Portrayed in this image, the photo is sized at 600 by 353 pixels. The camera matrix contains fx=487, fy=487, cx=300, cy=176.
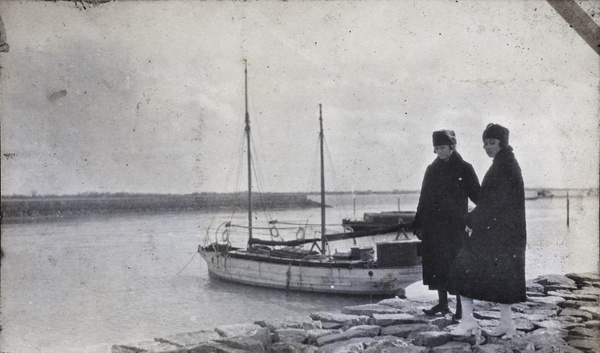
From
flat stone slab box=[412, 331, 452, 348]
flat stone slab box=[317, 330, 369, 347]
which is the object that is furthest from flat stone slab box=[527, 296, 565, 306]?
flat stone slab box=[317, 330, 369, 347]

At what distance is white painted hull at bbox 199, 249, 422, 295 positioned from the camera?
1758 centimetres

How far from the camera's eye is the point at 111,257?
31.4m

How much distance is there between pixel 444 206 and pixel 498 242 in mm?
820

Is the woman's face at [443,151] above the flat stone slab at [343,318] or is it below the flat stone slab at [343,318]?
above

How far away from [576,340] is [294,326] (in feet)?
9.12

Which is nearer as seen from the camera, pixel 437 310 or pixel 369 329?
pixel 369 329

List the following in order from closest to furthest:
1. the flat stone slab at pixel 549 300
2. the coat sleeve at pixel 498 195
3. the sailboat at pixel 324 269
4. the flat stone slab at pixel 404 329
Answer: the coat sleeve at pixel 498 195 < the flat stone slab at pixel 404 329 < the flat stone slab at pixel 549 300 < the sailboat at pixel 324 269

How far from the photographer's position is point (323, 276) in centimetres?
1842

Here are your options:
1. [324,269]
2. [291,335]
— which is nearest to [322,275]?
[324,269]

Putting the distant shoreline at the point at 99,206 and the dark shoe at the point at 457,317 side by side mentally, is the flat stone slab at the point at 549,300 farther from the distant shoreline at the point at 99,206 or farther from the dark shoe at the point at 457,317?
the distant shoreline at the point at 99,206

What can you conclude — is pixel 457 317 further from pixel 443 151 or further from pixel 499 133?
pixel 499 133

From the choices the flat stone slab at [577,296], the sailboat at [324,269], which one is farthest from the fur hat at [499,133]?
the sailboat at [324,269]

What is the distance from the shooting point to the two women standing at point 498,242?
4.47 m

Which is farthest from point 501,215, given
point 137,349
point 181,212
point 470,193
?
point 181,212
